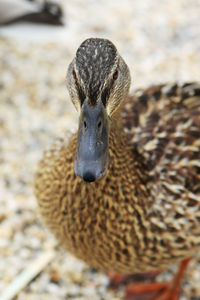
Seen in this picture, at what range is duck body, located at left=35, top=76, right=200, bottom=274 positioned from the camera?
208 cm

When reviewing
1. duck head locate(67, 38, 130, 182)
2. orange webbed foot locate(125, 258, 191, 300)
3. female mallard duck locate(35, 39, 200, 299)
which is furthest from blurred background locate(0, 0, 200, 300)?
duck head locate(67, 38, 130, 182)

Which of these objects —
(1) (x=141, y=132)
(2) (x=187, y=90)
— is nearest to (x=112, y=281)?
(1) (x=141, y=132)

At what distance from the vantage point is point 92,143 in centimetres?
160

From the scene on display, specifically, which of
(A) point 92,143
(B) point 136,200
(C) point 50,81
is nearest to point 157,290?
(B) point 136,200

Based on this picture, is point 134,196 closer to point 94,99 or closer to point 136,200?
point 136,200

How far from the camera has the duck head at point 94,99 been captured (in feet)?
5.18

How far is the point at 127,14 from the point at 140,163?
2979 millimetres

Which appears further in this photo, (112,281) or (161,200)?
(112,281)

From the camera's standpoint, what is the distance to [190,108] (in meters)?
2.38

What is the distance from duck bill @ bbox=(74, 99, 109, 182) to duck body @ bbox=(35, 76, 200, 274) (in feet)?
1.29

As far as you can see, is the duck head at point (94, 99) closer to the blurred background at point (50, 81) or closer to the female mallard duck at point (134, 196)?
the female mallard duck at point (134, 196)

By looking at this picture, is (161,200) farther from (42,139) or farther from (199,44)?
(199,44)

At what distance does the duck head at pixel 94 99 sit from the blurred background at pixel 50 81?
2.56 ft

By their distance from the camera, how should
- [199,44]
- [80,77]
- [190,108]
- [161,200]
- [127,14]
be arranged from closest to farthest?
[80,77] < [161,200] < [190,108] < [199,44] < [127,14]
